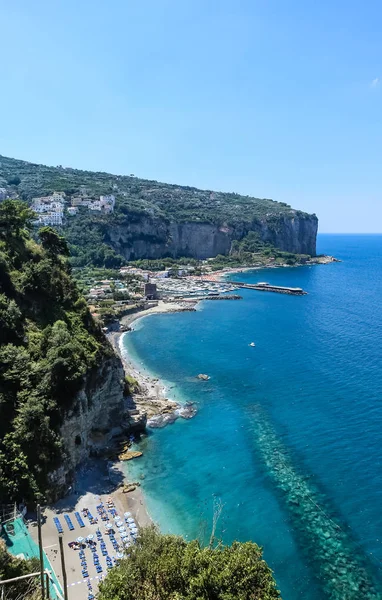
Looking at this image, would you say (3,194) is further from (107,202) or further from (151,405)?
(151,405)

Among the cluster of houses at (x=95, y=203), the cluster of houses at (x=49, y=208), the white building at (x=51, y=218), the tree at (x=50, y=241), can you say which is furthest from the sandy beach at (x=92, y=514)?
the cluster of houses at (x=95, y=203)

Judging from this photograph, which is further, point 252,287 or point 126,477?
point 252,287

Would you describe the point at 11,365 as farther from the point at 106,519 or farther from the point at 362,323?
the point at 362,323

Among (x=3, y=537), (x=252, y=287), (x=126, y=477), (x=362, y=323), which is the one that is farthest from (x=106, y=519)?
(x=252, y=287)

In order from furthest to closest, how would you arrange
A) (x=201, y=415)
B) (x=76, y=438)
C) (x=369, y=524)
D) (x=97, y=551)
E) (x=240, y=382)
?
(x=240, y=382)
(x=201, y=415)
(x=76, y=438)
(x=369, y=524)
(x=97, y=551)

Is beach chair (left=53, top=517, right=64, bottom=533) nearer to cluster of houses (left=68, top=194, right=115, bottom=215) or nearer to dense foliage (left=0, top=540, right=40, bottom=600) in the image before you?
dense foliage (left=0, top=540, right=40, bottom=600)

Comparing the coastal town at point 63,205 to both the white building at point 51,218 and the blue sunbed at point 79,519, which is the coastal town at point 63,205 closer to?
the white building at point 51,218

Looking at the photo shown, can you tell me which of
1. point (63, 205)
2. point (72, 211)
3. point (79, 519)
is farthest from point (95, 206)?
point (79, 519)
